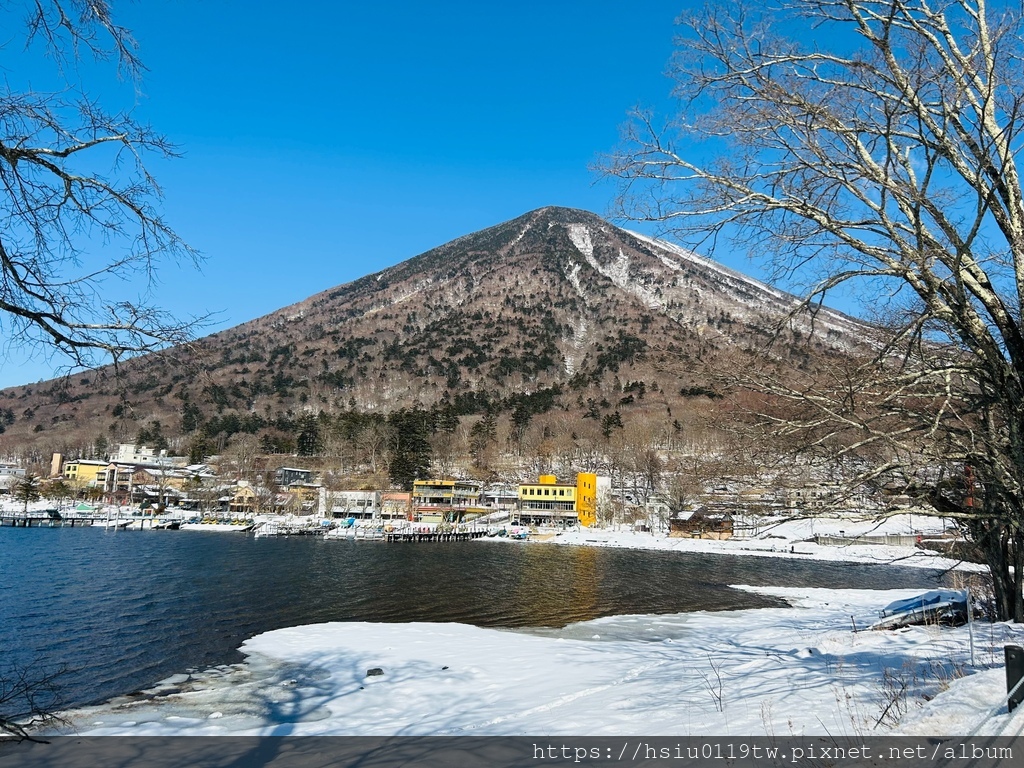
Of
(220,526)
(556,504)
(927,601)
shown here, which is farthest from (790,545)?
(220,526)

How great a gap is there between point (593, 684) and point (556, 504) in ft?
251

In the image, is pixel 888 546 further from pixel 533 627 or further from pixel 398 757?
pixel 398 757

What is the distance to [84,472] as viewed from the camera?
106 metres

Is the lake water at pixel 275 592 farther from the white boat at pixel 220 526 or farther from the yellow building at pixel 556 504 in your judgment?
the yellow building at pixel 556 504

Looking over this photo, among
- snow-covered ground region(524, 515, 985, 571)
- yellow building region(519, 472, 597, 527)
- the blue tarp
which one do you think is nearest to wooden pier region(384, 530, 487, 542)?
snow-covered ground region(524, 515, 985, 571)

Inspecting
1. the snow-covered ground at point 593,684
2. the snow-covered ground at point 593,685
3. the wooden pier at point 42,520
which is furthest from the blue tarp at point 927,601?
the wooden pier at point 42,520

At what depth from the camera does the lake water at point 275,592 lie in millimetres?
15891

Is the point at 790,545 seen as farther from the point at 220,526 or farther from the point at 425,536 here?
the point at 220,526

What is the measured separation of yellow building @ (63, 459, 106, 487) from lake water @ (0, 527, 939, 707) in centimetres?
6915

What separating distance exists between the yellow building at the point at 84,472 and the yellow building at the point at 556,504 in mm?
75890

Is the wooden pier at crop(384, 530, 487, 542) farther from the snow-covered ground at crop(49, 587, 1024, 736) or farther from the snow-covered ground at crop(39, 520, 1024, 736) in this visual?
the snow-covered ground at crop(49, 587, 1024, 736)

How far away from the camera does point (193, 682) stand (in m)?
12.4

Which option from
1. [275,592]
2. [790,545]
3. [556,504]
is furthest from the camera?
[556,504]

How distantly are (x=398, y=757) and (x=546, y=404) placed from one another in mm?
140862
